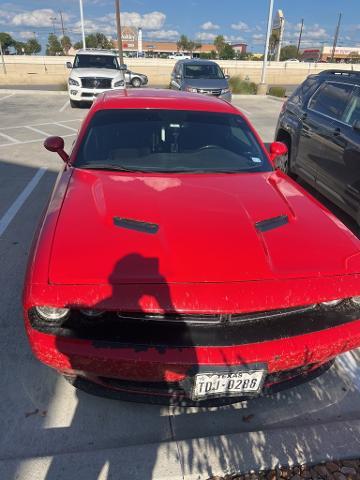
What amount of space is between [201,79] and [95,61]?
4.06 meters

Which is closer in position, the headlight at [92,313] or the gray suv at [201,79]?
the headlight at [92,313]

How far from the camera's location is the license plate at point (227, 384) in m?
1.79

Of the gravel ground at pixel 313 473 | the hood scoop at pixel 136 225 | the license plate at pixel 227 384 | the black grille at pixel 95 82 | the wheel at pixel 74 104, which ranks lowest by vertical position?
the gravel ground at pixel 313 473

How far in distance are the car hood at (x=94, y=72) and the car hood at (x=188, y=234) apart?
37.9 feet

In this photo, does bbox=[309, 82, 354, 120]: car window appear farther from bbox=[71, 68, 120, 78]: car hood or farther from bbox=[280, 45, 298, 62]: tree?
bbox=[280, 45, 298, 62]: tree

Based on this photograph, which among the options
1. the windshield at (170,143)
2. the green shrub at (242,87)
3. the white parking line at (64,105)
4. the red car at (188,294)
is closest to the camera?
the red car at (188,294)

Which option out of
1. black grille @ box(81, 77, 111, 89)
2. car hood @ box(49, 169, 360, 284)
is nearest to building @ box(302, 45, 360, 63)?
black grille @ box(81, 77, 111, 89)

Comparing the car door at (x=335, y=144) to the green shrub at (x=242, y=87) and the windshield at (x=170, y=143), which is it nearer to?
the windshield at (x=170, y=143)

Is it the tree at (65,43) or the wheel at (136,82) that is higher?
the tree at (65,43)

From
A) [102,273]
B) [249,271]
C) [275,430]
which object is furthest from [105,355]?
[275,430]

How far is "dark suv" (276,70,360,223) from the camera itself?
440cm

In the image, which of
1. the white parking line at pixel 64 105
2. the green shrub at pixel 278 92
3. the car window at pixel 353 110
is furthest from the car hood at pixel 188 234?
the green shrub at pixel 278 92

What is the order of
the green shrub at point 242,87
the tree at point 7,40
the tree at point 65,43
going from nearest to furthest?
1. the green shrub at point 242,87
2. the tree at point 7,40
3. the tree at point 65,43

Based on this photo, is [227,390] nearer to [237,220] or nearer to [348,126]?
[237,220]
